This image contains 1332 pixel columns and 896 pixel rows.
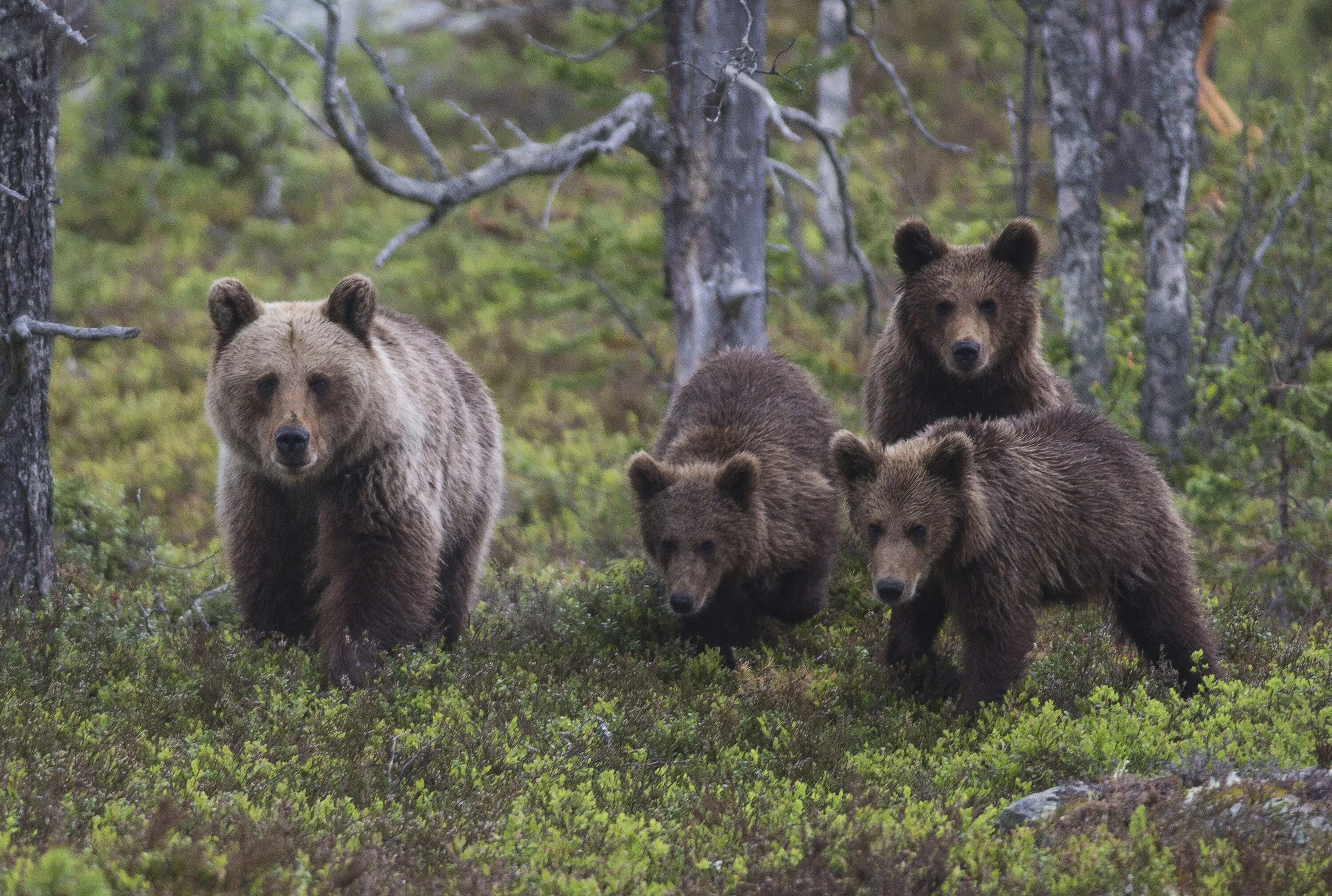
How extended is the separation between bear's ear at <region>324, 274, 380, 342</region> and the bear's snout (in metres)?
2.07

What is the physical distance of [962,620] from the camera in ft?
20.4

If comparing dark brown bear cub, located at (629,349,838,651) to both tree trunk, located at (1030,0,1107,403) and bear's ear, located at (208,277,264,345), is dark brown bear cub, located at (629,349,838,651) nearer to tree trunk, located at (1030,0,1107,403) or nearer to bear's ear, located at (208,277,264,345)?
bear's ear, located at (208,277,264,345)

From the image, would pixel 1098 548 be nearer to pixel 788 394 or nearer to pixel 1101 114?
pixel 788 394

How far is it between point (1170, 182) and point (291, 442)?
6.38 meters

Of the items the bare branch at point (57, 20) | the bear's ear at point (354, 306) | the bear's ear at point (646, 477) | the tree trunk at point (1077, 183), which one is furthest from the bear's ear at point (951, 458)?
the bare branch at point (57, 20)

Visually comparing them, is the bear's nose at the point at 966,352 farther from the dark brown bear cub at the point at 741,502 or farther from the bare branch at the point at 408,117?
the bare branch at the point at 408,117

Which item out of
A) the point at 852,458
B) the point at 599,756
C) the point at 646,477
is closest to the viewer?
the point at 599,756

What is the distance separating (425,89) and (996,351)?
19.5 m

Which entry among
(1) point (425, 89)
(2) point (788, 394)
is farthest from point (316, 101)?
(2) point (788, 394)

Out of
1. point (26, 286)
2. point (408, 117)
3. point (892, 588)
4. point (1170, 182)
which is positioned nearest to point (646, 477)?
point (892, 588)

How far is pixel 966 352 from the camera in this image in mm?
7043

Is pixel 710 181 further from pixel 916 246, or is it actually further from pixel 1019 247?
pixel 1019 247

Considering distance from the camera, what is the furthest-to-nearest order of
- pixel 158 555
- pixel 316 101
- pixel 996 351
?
1. pixel 316 101
2. pixel 158 555
3. pixel 996 351

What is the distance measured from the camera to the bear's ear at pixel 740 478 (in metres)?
7.43
